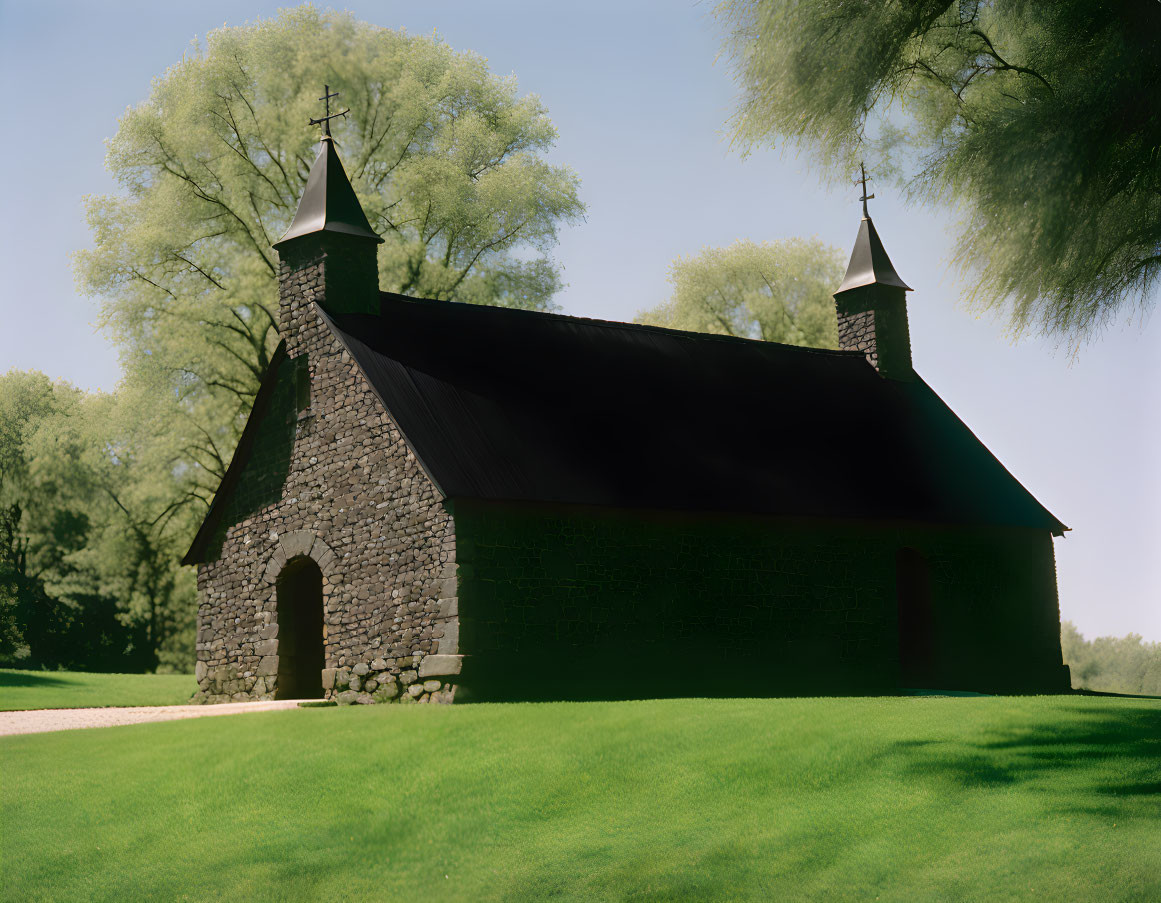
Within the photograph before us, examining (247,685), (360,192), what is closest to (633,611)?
(247,685)

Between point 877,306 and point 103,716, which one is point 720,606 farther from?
point 877,306

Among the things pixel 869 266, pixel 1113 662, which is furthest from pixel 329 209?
pixel 1113 662

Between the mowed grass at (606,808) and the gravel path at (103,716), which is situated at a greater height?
the gravel path at (103,716)

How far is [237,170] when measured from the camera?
29.7 metres

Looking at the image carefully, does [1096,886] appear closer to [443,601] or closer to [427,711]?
[427,711]

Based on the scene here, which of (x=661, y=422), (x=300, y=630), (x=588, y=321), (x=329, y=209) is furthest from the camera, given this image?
(x=588, y=321)

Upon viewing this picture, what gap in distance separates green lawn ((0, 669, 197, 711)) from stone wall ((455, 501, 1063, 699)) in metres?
8.17

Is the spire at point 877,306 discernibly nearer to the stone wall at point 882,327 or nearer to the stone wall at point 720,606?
the stone wall at point 882,327

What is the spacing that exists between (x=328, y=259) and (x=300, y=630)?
254 inches

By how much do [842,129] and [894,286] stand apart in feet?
41.3

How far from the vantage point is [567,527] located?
752 inches

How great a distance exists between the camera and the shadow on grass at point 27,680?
2701 cm

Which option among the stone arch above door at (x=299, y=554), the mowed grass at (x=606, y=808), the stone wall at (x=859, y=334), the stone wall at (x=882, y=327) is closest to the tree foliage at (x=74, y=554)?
the stone arch above door at (x=299, y=554)

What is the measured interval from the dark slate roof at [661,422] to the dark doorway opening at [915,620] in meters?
1.45
